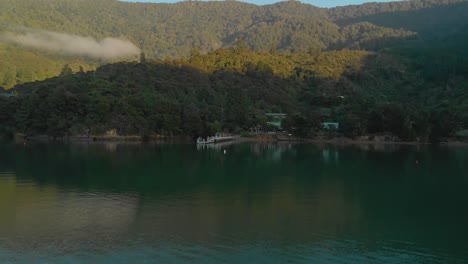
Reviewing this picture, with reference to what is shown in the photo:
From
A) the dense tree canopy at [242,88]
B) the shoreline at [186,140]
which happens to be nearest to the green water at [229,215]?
the shoreline at [186,140]

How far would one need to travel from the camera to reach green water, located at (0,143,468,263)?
13.7 meters

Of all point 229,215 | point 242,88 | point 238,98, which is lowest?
point 229,215

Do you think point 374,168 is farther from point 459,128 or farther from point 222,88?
point 222,88

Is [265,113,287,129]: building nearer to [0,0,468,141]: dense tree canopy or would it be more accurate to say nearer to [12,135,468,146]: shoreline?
[0,0,468,141]: dense tree canopy

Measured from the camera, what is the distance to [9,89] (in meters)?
92.7

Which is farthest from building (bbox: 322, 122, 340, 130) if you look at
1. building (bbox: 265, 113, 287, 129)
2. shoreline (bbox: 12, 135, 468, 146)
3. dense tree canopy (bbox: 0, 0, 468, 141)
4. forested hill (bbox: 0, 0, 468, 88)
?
forested hill (bbox: 0, 0, 468, 88)

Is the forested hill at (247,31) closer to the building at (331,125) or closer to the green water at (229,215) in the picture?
the building at (331,125)

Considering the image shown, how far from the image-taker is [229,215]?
60.0ft

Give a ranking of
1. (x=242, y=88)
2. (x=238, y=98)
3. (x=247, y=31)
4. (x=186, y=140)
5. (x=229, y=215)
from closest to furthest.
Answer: (x=229, y=215) < (x=186, y=140) < (x=238, y=98) < (x=242, y=88) < (x=247, y=31)

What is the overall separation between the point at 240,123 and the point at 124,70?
27375 mm

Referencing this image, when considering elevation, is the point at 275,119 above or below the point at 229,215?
above

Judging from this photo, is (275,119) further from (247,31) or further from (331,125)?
(247,31)

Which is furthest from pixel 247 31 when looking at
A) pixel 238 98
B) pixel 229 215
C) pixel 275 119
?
pixel 229 215

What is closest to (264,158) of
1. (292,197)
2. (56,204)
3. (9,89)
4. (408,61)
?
(292,197)
